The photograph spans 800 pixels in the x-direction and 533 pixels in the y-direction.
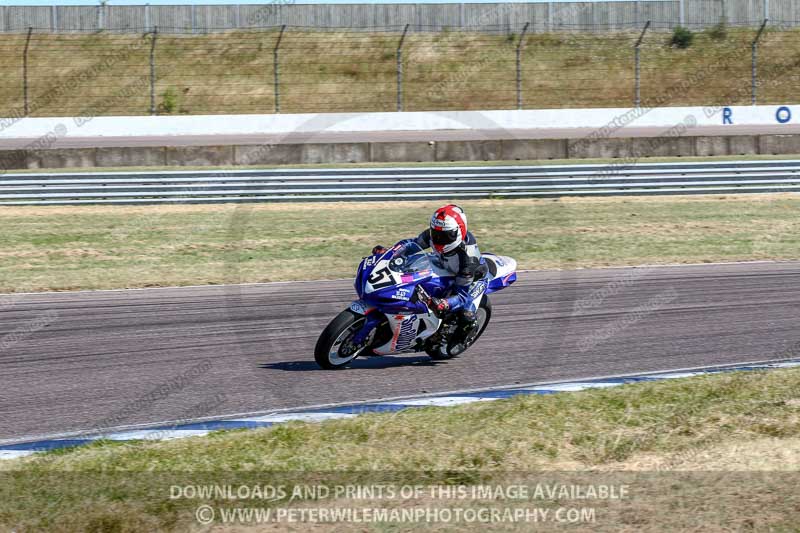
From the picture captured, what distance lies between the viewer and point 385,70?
3912 centimetres

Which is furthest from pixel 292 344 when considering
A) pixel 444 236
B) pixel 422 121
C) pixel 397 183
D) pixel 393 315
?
pixel 422 121

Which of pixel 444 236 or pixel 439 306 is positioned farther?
pixel 439 306

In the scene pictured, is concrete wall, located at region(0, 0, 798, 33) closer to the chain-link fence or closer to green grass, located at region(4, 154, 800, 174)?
the chain-link fence

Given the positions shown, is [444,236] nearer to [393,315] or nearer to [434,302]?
[434,302]

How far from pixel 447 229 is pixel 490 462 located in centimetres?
305

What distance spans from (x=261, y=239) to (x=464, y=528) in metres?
12.4

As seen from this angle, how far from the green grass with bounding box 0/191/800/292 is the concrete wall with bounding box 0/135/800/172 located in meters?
4.00

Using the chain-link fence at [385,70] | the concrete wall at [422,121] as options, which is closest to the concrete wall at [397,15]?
the chain-link fence at [385,70]

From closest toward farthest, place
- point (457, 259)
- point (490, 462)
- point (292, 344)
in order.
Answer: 1. point (490, 462)
2. point (457, 259)
3. point (292, 344)

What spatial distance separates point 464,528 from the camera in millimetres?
4590

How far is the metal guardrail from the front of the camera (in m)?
19.3

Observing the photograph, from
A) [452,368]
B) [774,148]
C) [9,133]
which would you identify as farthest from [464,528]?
[9,133]

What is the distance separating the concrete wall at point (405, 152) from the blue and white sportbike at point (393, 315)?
15.1m

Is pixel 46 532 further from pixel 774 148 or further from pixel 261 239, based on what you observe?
pixel 774 148
